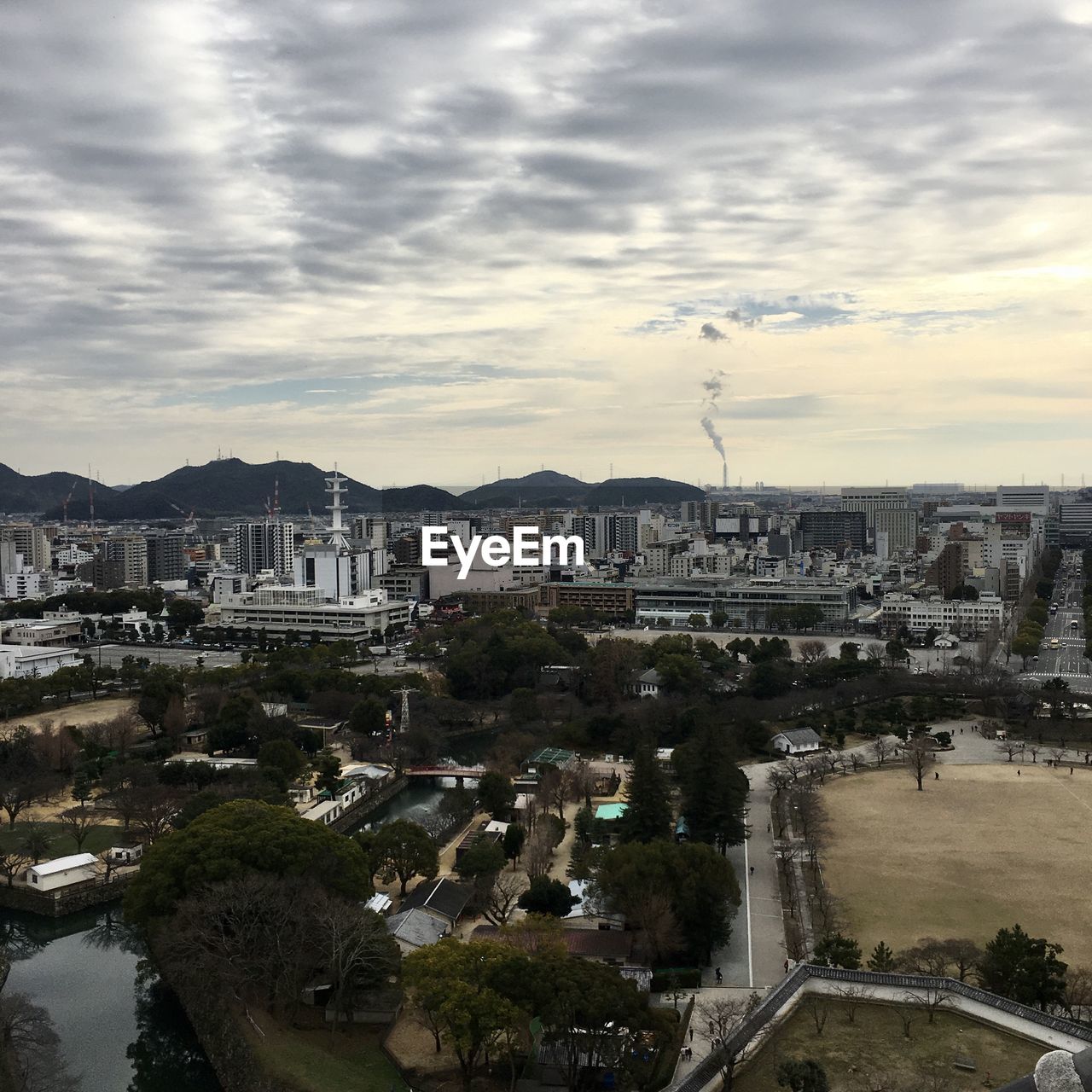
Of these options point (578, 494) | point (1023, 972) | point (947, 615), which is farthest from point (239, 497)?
point (1023, 972)

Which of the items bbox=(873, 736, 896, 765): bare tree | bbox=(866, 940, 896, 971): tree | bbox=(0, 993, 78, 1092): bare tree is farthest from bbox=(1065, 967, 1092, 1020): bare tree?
bbox=(873, 736, 896, 765): bare tree

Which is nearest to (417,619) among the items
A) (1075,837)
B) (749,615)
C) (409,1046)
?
(749,615)

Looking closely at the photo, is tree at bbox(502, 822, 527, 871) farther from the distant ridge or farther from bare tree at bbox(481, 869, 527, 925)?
the distant ridge

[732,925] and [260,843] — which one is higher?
[260,843]

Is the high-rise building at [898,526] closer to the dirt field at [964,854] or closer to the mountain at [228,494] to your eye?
the dirt field at [964,854]

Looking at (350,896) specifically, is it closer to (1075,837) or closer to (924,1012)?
(924,1012)

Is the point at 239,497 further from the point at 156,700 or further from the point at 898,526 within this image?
the point at 156,700
